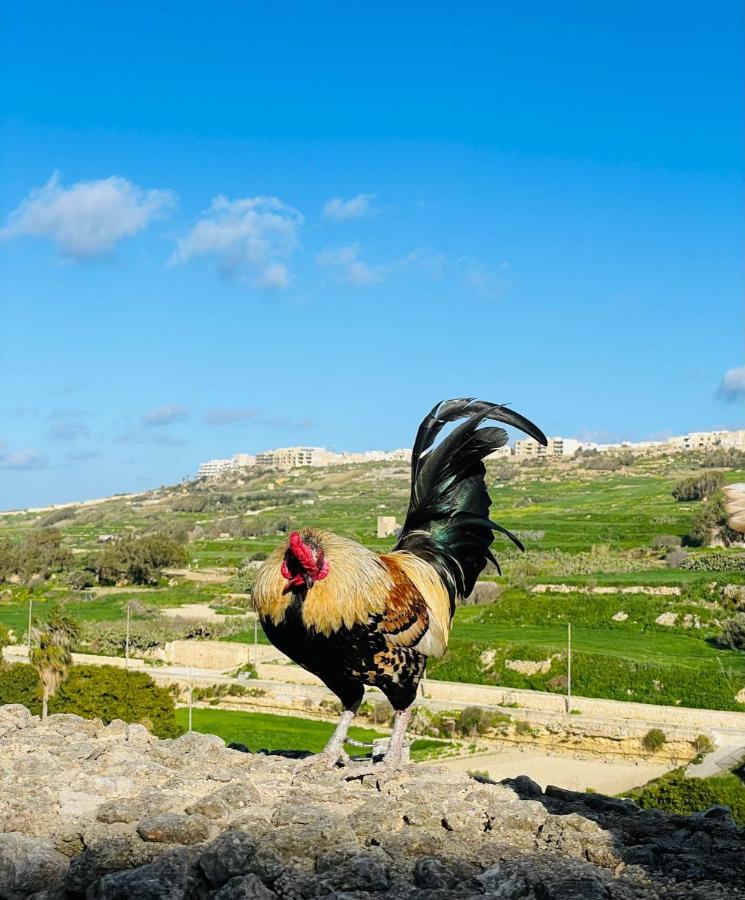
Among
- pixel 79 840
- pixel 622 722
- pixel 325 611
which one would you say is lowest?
pixel 622 722

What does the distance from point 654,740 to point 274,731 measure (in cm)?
1169

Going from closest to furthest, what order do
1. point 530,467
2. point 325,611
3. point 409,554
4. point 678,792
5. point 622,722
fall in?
point 325,611 → point 409,554 → point 678,792 → point 622,722 → point 530,467

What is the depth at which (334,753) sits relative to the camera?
24.0 ft

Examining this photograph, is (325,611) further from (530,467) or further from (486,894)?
(530,467)

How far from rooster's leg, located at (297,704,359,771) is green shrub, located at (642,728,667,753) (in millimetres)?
23647

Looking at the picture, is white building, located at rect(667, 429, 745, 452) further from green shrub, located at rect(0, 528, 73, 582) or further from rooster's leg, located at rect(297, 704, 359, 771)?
rooster's leg, located at rect(297, 704, 359, 771)

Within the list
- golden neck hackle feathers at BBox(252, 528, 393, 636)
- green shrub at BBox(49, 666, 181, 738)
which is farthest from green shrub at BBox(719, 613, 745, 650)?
golden neck hackle feathers at BBox(252, 528, 393, 636)

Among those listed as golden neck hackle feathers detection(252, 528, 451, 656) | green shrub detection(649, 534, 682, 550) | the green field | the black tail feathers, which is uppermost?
the black tail feathers

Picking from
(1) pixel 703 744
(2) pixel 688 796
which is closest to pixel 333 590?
(2) pixel 688 796

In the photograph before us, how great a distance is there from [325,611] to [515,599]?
144 feet

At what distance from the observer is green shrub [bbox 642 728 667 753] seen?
94.1ft

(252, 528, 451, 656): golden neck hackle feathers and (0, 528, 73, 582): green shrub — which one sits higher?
(252, 528, 451, 656): golden neck hackle feathers

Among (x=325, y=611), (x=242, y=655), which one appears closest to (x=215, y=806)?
(x=325, y=611)

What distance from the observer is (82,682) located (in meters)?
27.0
